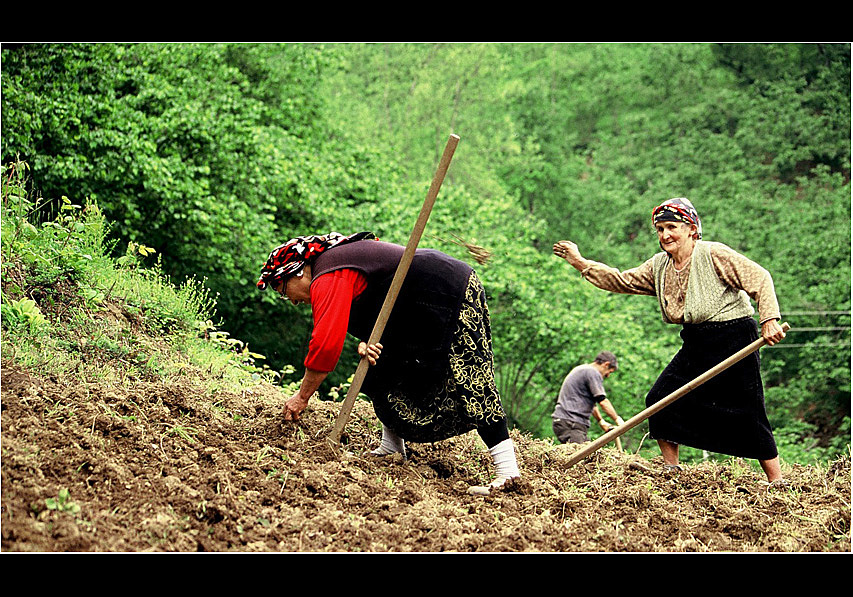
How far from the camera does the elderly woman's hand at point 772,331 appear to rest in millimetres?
4328

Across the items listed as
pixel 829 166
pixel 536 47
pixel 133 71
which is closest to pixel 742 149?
pixel 829 166

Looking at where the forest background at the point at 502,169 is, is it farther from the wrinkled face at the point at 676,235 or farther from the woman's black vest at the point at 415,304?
the wrinkled face at the point at 676,235

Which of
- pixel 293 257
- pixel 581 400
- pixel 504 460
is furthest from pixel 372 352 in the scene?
pixel 581 400

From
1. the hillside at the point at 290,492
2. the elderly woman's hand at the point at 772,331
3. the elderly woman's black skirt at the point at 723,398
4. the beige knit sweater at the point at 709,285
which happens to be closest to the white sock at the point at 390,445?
the hillside at the point at 290,492

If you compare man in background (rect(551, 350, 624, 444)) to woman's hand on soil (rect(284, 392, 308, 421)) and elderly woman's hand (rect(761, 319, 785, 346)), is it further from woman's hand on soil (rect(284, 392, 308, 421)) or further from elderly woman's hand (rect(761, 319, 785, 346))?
woman's hand on soil (rect(284, 392, 308, 421))

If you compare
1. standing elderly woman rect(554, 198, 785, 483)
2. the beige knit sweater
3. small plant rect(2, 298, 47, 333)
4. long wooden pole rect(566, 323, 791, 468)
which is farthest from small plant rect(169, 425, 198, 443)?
the beige knit sweater

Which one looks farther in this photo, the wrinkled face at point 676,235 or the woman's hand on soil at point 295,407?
the wrinkled face at point 676,235

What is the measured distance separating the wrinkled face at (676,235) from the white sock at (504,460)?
1.50 metres

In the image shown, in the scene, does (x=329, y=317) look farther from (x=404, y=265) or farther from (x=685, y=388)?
(x=685, y=388)

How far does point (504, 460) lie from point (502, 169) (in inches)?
826

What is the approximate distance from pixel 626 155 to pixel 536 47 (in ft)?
24.3

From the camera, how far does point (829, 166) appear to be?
21297mm

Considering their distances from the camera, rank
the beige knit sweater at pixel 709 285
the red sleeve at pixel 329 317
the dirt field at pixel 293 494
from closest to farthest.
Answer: the dirt field at pixel 293 494 → the red sleeve at pixel 329 317 → the beige knit sweater at pixel 709 285

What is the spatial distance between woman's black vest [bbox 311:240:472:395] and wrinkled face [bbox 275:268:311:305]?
0.05m
